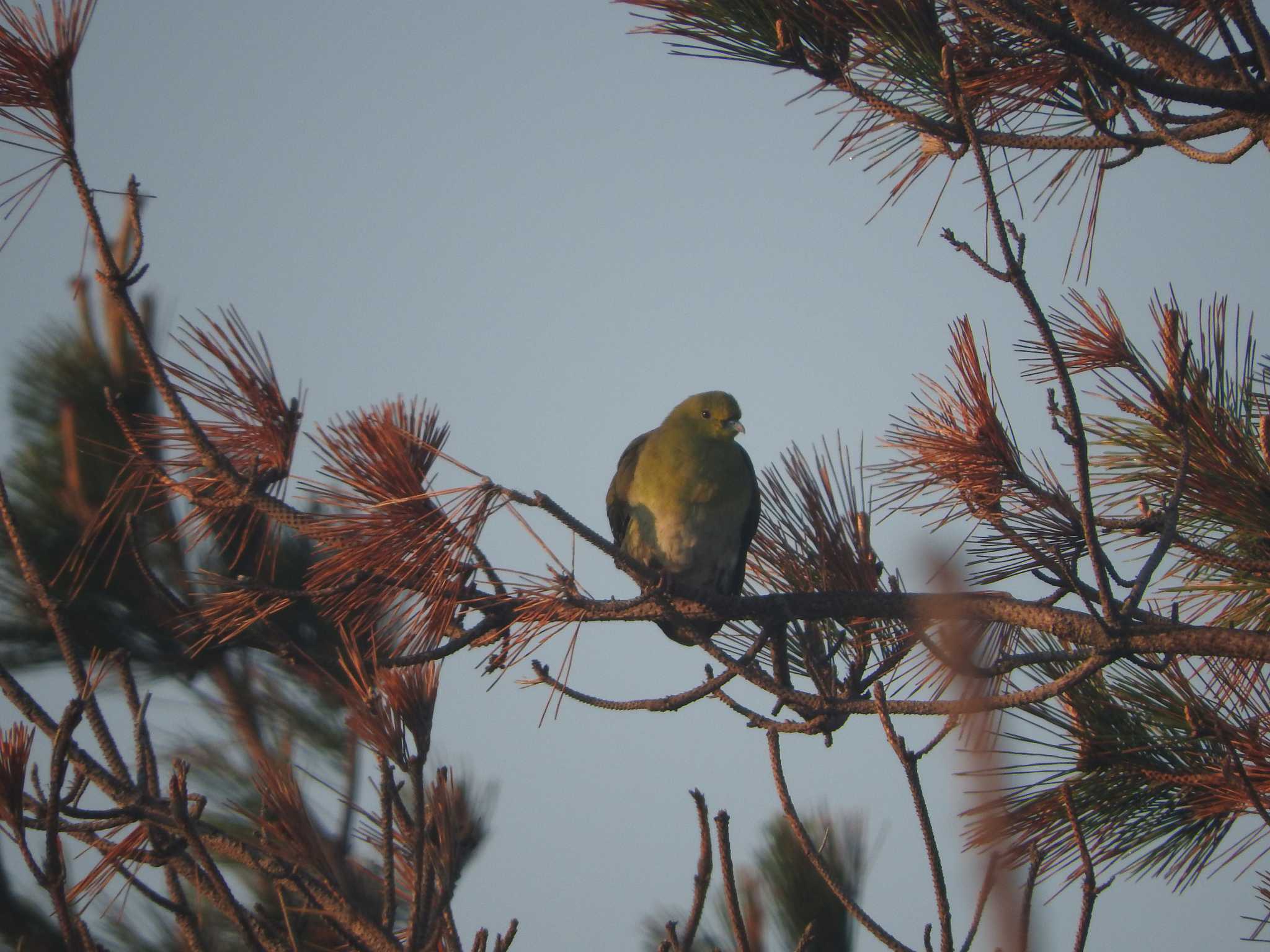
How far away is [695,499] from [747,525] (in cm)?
25

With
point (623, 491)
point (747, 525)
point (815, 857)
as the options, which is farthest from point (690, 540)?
point (815, 857)

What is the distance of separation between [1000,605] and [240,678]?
2.48 meters

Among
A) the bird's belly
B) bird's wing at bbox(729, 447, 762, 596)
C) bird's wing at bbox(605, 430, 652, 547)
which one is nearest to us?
the bird's belly

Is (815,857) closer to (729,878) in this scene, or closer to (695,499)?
(729,878)

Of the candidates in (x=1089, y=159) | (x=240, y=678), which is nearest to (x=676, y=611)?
(x=1089, y=159)

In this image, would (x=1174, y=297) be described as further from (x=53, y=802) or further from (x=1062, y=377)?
(x=53, y=802)

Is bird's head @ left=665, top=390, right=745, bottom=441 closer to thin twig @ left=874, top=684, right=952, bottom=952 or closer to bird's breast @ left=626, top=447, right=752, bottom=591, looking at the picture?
bird's breast @ left=626, top=447, right=752, bottom=591

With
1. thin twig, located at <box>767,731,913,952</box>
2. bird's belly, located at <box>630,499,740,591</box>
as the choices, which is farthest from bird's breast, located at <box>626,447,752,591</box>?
thin twig, located at <box>767,731,913,952</box>

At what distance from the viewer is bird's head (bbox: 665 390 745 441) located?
175 inches

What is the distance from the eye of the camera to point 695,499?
13.8ft

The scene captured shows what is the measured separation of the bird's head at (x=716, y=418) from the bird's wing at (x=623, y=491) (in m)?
0.20

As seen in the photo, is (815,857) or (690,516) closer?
(815,857)

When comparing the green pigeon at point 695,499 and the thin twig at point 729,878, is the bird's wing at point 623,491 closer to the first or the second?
the green pigeon at point 695,499

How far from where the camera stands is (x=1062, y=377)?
6.31 ft
